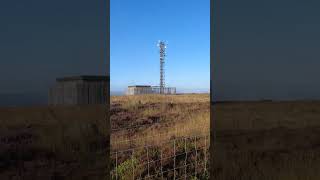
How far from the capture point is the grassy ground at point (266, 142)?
4863mm

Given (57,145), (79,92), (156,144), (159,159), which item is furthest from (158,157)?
(79,92)

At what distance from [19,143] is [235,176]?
295cm

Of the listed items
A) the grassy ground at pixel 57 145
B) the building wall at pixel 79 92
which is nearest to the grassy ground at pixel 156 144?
the grassy ground at pixel 57 145

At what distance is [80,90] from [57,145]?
1.76 m

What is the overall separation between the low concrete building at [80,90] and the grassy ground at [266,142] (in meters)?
1.53

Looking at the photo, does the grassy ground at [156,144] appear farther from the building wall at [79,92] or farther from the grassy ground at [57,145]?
the building wall at [79,92]

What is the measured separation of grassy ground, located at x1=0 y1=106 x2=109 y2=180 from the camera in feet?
14.0

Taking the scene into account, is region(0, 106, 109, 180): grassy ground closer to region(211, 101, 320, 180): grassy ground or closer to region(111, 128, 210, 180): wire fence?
region(111, 128, 210, 180): wire fence

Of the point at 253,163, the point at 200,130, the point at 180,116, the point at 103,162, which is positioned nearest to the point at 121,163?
the point at 103,162

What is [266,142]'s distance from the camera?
21.3ft

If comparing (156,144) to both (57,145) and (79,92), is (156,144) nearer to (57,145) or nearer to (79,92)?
(57,145)

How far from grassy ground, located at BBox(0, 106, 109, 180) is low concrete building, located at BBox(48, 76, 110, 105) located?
0.11 metres

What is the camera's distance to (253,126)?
25.3 ft

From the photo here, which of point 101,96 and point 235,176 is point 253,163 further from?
point 101,96
